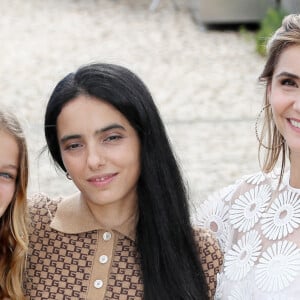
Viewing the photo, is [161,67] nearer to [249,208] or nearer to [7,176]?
[249,208]

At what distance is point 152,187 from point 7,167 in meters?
0.46

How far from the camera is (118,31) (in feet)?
41.1

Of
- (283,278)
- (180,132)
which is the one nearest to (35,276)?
(283,278)

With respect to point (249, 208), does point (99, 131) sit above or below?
above

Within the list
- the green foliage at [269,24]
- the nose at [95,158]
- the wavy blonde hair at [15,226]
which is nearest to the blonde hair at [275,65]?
the nose at [95,158]

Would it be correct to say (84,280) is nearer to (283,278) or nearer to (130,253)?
(130,253)

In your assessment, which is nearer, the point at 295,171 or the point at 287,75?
the point at 287,75

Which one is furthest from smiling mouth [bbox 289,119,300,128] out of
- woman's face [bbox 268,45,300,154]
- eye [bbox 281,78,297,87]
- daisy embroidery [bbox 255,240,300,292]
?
daisy embroidery [bbox 255,240,300,292]

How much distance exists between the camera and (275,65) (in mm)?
2787

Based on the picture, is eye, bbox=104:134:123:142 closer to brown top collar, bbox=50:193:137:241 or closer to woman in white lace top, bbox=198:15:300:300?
brown top collar, bbox=50:193:137:241

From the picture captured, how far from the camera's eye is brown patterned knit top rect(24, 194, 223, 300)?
8.51 feet

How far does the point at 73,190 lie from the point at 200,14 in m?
6.49

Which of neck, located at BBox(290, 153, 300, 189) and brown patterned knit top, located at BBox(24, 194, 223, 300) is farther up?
neck, located at BBox(290, 153, 300, 189)

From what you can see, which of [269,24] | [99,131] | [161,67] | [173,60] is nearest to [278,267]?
[99,131]
